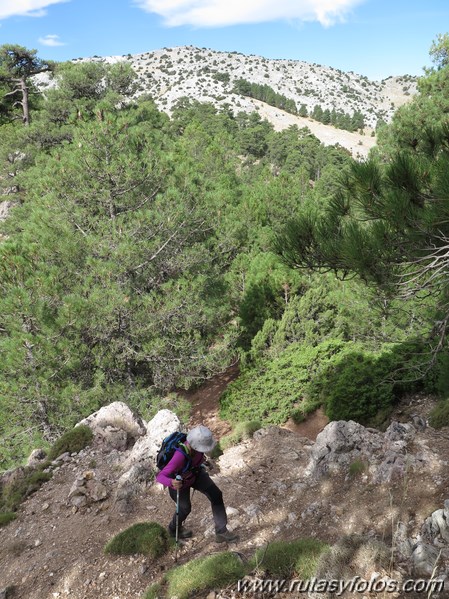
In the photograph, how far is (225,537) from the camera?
172 inches

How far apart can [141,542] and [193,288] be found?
6770 mm

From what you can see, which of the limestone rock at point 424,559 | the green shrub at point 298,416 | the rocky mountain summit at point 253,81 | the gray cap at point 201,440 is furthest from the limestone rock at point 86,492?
the rocky mountain summit at point 253,81

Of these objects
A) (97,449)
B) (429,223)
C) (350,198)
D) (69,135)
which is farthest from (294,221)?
(69,135)

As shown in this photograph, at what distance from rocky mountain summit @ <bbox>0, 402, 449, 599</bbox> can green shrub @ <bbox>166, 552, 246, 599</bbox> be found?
0.13 meters

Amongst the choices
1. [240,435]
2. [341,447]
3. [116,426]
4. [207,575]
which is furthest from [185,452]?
[116,426]

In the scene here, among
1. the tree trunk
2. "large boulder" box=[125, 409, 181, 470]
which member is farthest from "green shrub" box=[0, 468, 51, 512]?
the tree trunk

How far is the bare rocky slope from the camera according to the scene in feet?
285

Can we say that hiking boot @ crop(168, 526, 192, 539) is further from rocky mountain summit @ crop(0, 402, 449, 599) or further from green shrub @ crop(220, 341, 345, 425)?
green shrub @ crop(220, 341, 345, 425)

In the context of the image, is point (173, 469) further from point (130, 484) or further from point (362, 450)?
point (362, 450)

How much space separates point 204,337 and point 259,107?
88.6m

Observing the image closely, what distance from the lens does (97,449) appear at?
717 cm

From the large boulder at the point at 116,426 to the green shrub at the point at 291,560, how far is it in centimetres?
444

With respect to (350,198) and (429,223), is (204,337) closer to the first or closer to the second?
(350,198)

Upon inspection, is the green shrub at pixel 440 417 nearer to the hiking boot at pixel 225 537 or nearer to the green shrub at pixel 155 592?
the hiking boot at pixel 225 537
